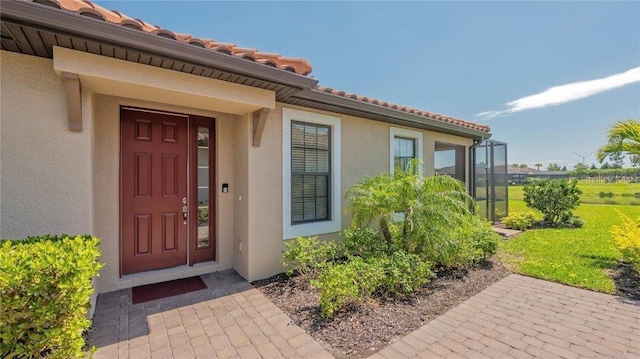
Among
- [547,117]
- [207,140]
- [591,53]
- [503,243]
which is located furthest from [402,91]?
[547,117]

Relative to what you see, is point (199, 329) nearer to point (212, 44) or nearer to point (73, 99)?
point (73, 99)

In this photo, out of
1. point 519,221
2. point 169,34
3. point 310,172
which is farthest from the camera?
point 519,221

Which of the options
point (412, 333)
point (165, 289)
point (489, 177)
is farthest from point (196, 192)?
point (489, 177)

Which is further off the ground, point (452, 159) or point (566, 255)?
point (452, 159)

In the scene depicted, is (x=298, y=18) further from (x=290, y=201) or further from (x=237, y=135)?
(x=290, y=201)

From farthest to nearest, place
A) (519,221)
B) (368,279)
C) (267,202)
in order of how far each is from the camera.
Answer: (519,221) → (267,202) → (368,279)

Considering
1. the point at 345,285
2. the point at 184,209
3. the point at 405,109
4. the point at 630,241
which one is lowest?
the point at 345,285

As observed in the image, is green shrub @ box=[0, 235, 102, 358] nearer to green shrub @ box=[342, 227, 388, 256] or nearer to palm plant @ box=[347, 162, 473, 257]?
green shrub @ box=[342, 227, 388, 256]

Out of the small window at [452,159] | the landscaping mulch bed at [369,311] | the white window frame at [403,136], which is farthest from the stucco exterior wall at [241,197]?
the small window at [452,159]

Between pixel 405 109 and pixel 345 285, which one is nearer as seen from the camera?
pixel 345 285

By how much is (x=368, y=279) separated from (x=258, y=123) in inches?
127

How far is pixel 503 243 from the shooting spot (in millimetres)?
7641

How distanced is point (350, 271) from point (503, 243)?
6375 mm

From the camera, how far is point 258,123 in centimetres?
462
